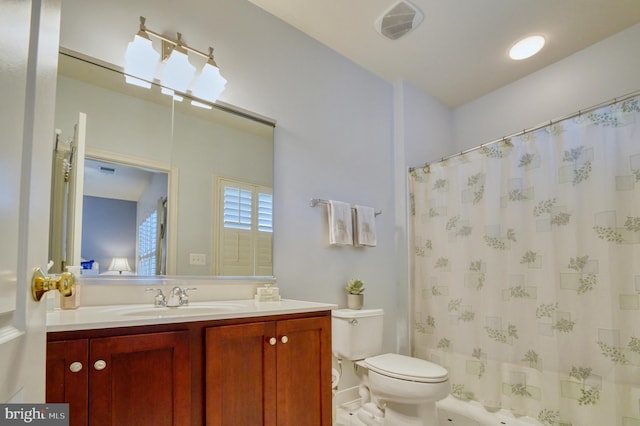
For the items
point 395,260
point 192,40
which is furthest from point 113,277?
point 395,260

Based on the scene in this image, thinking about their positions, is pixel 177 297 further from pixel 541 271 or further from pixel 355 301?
pixel 541 271

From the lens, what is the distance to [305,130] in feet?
7.32

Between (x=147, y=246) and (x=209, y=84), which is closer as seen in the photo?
(x=147, y=246)

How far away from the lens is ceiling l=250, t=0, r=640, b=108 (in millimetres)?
2039

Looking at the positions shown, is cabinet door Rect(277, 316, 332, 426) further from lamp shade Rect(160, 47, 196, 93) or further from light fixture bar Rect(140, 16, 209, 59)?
light fixture bar Rect(140, 16, 209, 59)

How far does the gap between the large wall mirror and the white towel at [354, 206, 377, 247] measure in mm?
658

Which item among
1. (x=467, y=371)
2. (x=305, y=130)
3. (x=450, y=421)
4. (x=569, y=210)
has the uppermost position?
(x=305, y=130)

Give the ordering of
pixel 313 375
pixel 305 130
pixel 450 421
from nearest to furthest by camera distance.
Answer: pixel 313 375, pixel 450 421, pixel 305 130

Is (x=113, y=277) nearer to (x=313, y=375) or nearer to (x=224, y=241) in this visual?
(x=224, y=241)

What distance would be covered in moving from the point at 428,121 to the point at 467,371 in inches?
79.2

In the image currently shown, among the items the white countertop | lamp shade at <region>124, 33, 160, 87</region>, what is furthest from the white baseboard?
lamp shade at <region>124, 33, 160, 87</region>

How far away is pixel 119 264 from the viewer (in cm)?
149

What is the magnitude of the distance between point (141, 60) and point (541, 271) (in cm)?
246

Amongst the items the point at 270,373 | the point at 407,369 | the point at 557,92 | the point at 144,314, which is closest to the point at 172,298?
the point at 144,314
